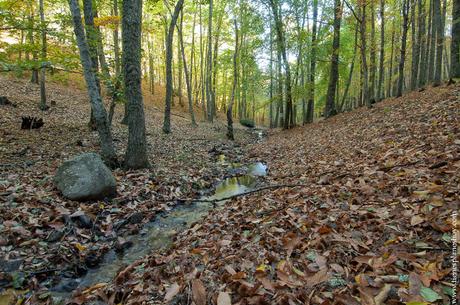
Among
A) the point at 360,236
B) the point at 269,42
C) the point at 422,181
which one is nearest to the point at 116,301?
the point at 360,236

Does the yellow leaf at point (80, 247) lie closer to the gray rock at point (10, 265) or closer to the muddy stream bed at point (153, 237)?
the muddy stream bed at point (153, 237)

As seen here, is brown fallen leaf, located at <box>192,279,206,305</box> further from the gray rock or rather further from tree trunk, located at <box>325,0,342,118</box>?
tree trunk, located at <box>325,0,342,118</box>

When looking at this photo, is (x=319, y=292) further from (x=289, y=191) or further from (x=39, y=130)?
(x=39, y=130)

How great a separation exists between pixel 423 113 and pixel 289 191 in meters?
5.74

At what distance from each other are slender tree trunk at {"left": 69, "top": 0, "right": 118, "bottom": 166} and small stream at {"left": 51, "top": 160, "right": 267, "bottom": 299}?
2924mm

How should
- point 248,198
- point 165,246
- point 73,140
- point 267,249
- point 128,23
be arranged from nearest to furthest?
point 267,249
point 165,246
point 248,198
point 128,23
point 73,140

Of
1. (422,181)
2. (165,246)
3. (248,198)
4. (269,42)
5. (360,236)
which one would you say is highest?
(269,42)

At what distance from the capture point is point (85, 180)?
5.96 m

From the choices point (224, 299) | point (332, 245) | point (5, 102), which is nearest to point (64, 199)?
point (224, 299)

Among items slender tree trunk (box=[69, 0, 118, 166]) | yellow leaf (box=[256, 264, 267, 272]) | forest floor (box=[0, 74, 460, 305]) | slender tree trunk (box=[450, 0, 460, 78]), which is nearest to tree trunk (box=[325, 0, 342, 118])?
slender tree trunk (box=[450, 0, 460, 78])

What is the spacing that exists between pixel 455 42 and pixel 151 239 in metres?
12.5

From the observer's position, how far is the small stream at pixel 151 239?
3830 mm

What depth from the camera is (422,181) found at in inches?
149

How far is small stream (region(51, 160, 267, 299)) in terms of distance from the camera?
3.83 metres
